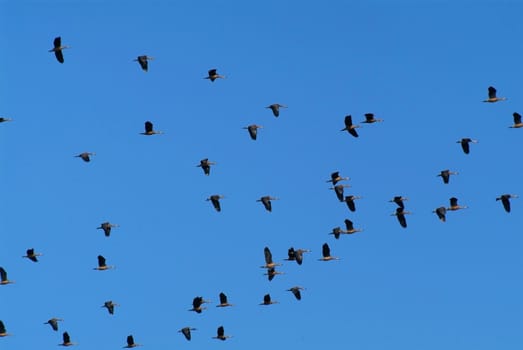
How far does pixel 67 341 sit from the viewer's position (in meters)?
117

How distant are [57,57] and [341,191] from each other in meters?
17.4

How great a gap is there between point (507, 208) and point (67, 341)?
81.9 ft

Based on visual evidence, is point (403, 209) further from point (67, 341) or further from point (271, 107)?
point (67, 341)

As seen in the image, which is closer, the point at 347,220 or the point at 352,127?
the point at 352,127

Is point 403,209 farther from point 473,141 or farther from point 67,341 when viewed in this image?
point 67,341

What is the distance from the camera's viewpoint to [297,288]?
11600 cm

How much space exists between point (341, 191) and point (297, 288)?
594 cm

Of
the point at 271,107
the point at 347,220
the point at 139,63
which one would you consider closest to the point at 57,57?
the point at 139,63

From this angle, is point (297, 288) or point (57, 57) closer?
point (57, 57)

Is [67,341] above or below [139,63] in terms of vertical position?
below

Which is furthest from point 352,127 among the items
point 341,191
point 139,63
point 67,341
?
point 67,341

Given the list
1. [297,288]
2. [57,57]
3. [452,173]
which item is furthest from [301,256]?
[57,57]

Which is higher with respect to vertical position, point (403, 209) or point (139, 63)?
point (139, 63)

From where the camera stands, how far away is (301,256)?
115 m
